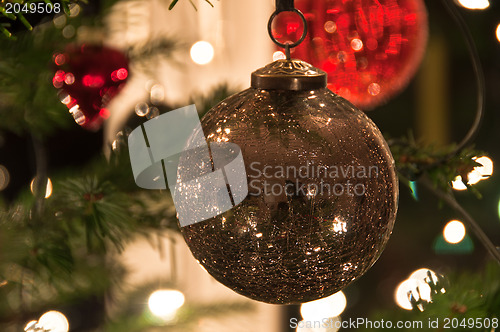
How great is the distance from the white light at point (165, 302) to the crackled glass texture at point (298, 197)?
50 centimetres

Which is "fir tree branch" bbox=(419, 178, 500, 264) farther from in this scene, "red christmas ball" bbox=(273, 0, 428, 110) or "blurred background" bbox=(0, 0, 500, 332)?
"red christmas ball" bbox=(273, 0, 428, 110)

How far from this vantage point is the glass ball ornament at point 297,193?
1.16ft

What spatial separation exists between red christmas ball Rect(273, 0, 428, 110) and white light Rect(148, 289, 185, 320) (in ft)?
1.30

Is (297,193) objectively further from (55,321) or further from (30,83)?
(55,321)

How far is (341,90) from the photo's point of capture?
0.79 meters

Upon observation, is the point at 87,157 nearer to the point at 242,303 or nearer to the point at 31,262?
the point at 242,303

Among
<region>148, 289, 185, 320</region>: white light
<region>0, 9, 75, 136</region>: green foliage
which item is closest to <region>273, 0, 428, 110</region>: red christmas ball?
<region>0, 9, 75, 136</region>: green foliage

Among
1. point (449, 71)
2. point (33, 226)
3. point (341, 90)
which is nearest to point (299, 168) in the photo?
point (33, 226)

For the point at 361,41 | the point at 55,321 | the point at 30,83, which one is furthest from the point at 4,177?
the point at 361,41

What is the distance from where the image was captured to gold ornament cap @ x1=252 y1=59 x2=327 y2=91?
0.38 meters

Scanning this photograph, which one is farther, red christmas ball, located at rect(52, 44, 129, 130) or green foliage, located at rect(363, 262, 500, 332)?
red christmas ball, located at rect(52, 44, 129, 130)

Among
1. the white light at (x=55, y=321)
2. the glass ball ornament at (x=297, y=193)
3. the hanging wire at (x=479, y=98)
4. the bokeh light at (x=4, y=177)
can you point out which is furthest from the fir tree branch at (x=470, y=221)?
the bokeh light at (x=4, y=177)

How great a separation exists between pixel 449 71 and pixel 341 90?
972mm

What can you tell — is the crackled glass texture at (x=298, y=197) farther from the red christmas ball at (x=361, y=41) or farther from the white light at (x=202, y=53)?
the white light at (x=202, y=53)
